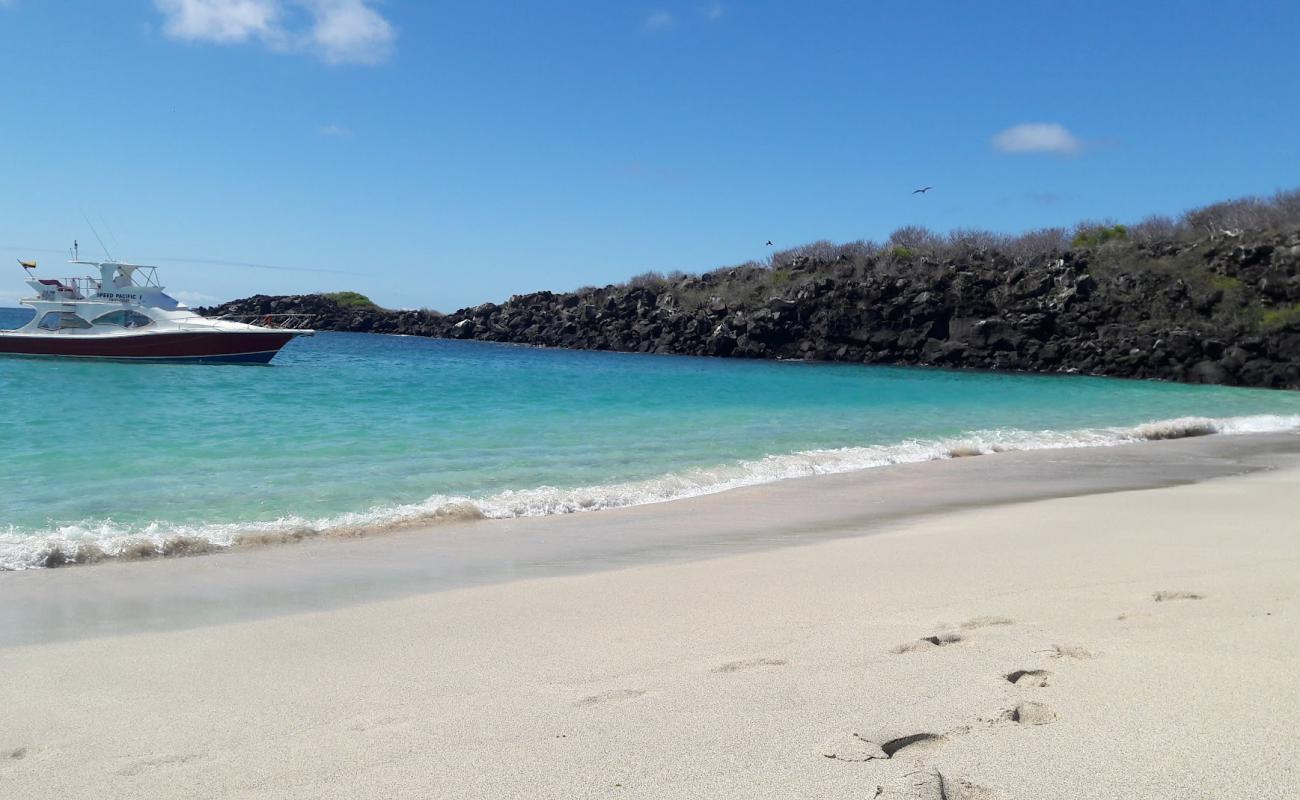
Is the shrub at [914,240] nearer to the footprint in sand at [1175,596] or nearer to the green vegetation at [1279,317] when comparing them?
the green vegetation at [1279,317]

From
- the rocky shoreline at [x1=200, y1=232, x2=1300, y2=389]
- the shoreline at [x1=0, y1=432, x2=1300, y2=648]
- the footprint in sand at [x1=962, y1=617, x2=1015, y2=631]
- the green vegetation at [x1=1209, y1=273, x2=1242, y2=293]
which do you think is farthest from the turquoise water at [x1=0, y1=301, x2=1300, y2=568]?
the green vegetation at [x1=1209, y1=273, x2=1242, y2=293]

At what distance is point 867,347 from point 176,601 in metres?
50.8

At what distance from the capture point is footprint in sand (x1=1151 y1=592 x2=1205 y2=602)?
5098mm

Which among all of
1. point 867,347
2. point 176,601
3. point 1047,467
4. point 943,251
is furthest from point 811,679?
point 943,251

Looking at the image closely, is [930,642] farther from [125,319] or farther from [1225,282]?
[1225,282]

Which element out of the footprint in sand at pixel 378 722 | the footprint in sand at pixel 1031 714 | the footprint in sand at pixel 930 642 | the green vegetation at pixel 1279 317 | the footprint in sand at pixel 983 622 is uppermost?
the green vegetation at pixel 1279 317

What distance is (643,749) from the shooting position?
10.1 feet

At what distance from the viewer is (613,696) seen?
366 centimetres

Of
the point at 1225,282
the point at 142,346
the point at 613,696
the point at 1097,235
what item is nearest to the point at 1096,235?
the point at 1097,235

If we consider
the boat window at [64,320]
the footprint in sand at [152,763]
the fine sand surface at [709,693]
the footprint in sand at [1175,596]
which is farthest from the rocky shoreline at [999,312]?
the footprint in sand at [152,763]

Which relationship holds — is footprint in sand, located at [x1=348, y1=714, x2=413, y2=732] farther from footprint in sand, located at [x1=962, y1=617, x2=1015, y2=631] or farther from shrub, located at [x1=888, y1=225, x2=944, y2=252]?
shrub, located at [x1=888, y1=225, x2=944, y2=252]

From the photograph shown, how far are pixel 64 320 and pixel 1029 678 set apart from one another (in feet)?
127

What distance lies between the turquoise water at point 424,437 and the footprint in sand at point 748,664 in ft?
17.0

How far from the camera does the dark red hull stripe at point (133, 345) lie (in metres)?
32.6
